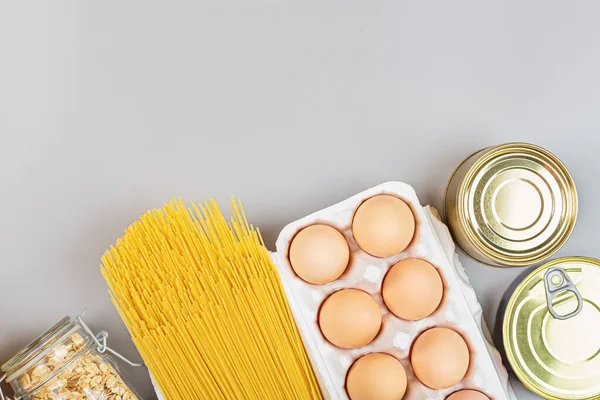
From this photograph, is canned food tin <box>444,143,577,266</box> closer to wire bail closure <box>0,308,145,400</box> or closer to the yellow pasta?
the yellow pasta

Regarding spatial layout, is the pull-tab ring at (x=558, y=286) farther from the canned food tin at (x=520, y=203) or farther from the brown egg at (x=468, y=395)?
the brown egg at (x=468, y=395)

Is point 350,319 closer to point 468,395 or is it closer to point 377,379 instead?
point 377,379

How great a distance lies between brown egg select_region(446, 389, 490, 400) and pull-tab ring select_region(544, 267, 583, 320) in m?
0.17

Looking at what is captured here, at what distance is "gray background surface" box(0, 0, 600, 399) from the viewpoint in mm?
944

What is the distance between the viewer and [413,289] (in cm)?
78

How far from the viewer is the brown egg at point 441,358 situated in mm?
772

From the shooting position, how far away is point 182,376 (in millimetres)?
764

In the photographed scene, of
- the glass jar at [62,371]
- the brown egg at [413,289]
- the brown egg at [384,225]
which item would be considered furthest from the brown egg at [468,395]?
the glass jar at [62,371]

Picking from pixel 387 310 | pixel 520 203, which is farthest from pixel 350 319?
pixel 520 203

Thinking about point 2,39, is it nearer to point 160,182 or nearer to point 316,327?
point 160,182

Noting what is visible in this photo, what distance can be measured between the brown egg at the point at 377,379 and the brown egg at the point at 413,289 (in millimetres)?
74

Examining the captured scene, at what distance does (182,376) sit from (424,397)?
1.20ft

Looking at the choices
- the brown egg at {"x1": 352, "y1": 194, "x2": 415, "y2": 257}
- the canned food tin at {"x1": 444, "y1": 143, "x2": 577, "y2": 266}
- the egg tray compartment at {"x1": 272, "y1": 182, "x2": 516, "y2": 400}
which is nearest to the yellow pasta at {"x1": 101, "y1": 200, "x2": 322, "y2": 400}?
the egg tray compartment at {"x1": 272, "y1": 182, "x2": 516, "y2": 400}

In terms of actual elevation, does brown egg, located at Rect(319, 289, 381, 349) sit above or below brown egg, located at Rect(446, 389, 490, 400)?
above
